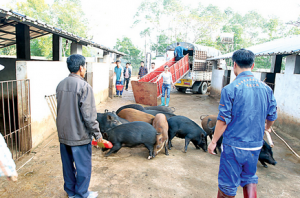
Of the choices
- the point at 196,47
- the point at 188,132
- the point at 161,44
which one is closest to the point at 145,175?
the point at 188,132

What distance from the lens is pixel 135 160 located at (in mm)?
4262

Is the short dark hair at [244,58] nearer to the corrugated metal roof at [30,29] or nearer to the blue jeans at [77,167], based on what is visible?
the blue jeans at [77,167]

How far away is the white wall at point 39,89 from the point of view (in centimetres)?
413

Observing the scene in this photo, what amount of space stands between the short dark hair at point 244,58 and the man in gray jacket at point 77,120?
163 centimetres

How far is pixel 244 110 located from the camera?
2207 mm

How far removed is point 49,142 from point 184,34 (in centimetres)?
3198

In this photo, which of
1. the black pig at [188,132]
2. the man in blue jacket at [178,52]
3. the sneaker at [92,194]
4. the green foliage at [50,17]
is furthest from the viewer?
the green foliage at [50,17]

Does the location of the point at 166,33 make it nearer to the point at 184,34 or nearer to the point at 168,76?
the point at 184,34

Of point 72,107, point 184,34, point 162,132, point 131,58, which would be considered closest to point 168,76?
point 162,132

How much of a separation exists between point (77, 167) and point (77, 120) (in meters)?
0.55

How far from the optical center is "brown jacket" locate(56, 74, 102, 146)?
8.29 ft

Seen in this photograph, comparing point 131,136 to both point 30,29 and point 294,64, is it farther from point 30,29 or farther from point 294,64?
point 30,29

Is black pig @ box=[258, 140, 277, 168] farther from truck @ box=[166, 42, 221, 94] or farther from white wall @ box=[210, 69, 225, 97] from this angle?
truck @ box=[166, 42, 221, 94]

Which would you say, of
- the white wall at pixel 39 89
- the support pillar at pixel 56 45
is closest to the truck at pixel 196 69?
the support pillar at pixel 56 45
